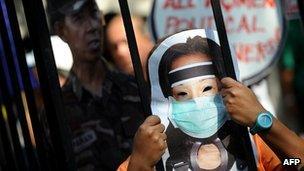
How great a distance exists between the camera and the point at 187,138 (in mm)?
2150

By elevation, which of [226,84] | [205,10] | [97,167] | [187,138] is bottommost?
[97,167]

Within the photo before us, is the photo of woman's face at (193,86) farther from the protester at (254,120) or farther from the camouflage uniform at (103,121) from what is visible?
the camouflage uniform at (103,121)

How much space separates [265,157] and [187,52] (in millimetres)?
445

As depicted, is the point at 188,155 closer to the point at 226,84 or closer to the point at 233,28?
the point at 226,84

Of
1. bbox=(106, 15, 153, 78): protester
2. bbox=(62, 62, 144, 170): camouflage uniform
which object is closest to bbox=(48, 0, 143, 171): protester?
bbox=(62, 62, 144, 170): camouflage uniform

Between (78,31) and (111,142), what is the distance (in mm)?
579

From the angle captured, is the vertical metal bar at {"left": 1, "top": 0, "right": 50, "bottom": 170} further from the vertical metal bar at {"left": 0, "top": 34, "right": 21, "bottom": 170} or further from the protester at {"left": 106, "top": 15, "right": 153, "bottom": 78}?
the protester at {"left": 106, "top": 15, "right": 153, "bottom": 78}

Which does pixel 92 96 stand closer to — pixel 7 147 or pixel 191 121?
pixel 7 147

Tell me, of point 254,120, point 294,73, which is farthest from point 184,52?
point 294,73

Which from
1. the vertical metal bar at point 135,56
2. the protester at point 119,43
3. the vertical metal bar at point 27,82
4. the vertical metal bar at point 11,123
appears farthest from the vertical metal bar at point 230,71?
the protester at point 119,43

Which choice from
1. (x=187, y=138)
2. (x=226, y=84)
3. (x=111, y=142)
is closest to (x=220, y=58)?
(x=226, y=84)

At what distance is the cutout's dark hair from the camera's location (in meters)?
2.18

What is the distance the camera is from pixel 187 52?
2.20 meters

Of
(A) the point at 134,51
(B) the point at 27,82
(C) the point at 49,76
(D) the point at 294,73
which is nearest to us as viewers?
(A) the point at 134,51
